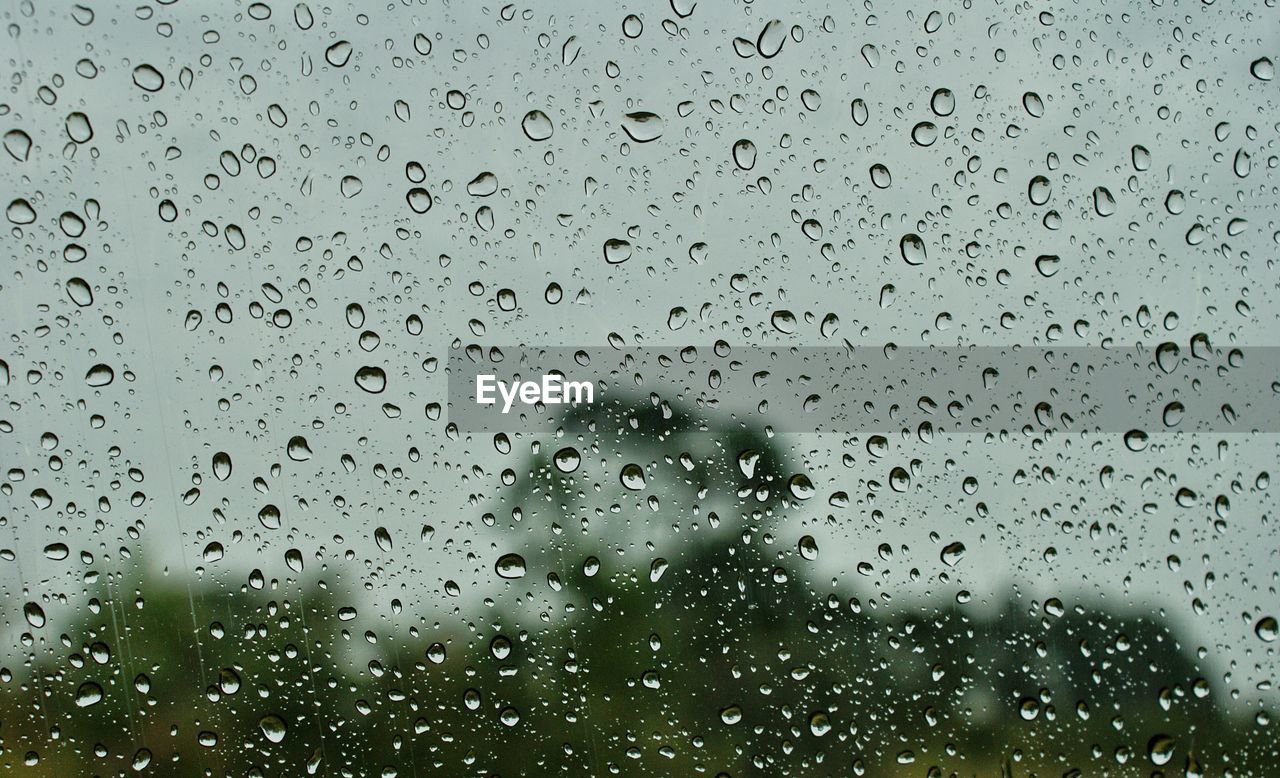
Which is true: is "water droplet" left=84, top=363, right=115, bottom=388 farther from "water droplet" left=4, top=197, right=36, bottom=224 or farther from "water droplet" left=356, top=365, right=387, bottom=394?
"water droplet" left=356, top=365, right=387, bottom=394

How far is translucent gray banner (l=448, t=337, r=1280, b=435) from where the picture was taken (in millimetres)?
1079

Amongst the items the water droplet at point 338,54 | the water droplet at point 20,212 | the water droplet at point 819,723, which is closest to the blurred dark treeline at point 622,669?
the water droplet at point 819,723

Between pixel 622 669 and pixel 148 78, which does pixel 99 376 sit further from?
pixel 622 669

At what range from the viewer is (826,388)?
1.09 metres

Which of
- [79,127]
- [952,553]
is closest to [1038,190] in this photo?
[952,553]

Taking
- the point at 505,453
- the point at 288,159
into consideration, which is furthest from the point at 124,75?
the point at 505,453

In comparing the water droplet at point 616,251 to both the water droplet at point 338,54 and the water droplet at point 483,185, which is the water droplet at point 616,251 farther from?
the water droplet at point 338,54

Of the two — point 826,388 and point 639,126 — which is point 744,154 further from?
point 826,388

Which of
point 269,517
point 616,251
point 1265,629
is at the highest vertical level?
point 616,251

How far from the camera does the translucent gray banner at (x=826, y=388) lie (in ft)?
3.54

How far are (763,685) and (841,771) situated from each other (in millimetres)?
156

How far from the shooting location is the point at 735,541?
3.51ft

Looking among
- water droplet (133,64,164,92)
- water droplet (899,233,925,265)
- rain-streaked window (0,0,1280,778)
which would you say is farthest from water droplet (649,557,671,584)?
water droplet (133,64,164,92)

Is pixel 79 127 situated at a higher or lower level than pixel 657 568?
higher
